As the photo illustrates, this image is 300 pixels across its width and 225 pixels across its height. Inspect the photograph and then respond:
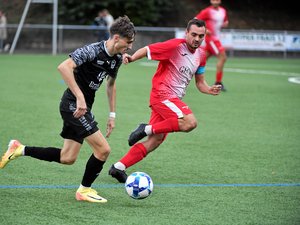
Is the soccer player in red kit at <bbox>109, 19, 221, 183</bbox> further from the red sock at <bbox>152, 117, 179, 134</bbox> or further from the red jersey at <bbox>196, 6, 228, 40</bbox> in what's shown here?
Result: the red jersey at <bbox>196, 6, 228, 40</bbox>

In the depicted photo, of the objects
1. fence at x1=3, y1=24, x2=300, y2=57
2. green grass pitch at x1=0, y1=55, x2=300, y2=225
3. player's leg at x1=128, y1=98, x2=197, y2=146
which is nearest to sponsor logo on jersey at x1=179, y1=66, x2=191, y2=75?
player's leg at x1=128, y1=98, x2=197, y2=146

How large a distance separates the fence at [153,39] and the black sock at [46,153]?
74.7ft

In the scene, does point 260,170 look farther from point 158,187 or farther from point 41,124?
point 41,124

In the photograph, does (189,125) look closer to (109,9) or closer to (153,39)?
(153,39)

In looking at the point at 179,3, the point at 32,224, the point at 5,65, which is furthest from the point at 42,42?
the point at 32,224

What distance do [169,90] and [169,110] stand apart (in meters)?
0.30

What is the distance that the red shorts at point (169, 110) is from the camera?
742cm

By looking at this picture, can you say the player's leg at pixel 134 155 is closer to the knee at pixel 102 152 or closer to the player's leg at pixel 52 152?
the player's leg at pixel 52 152

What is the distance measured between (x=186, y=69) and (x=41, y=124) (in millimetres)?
4120

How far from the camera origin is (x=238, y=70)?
77.8 ft

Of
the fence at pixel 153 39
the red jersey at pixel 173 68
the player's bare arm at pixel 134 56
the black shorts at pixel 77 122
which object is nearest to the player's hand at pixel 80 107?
the black shorts at pixel 77 122

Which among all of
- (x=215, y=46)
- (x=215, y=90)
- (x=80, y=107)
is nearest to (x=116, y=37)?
(x=80, y=107)

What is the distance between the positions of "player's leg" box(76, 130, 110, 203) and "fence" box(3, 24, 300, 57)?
76.4 ft

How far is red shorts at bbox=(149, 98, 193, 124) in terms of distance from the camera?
7.42 m
